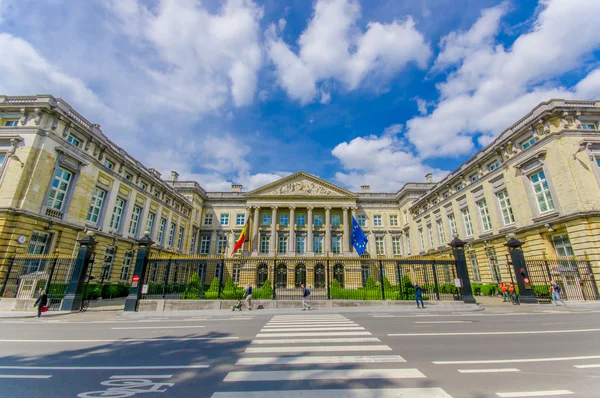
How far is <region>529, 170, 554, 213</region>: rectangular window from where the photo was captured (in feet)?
63.5

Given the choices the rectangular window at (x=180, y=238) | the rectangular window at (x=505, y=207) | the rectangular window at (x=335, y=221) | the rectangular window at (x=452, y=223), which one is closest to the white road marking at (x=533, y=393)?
the rectangular window at (x=505, y=207)

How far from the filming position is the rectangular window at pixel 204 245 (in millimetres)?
42906

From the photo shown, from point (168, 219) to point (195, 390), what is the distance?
34469 mm

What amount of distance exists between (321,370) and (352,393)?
43.2 inches

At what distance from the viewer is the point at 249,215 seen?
4078 centimetres

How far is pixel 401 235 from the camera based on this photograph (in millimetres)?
43625

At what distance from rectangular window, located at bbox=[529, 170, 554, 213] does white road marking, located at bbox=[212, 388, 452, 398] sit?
75.3ft

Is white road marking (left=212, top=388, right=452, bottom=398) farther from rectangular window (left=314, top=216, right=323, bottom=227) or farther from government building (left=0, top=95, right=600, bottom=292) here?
rectangular window (left=314, top=216, right=323, bottom=227)

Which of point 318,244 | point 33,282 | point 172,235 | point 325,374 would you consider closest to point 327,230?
point 318,244

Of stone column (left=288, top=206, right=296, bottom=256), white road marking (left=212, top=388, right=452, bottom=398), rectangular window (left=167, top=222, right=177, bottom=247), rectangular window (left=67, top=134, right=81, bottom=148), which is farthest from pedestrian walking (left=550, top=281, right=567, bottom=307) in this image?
rectangular window (left=167, top=222, right=177, bottom=247)

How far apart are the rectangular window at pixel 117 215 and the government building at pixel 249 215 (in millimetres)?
104

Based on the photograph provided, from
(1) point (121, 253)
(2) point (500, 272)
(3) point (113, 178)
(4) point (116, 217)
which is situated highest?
(3) point (113, 178)

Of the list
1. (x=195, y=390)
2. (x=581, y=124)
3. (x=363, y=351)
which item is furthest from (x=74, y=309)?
(x=581, y=124)

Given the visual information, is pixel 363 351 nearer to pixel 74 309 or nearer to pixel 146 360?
pixel 146 360
